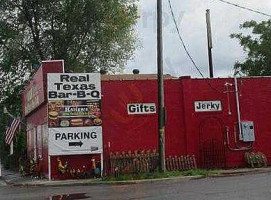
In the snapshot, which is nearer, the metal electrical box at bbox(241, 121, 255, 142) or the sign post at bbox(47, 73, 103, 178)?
the sign post at bbox(47, 73, 103, 178)

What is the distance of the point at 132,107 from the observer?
27375 mm

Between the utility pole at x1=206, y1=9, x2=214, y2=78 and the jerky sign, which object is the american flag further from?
the utility pole at x1=206, y1=9, x2=214, y2=78

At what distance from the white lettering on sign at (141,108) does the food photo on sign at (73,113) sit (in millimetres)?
1781

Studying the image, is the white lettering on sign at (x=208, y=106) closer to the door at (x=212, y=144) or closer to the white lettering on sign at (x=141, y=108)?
the door at (x=212, y=144)

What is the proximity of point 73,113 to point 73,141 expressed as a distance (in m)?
1.27

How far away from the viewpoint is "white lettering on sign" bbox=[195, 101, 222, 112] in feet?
92.4

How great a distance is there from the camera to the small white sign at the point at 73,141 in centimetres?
2595

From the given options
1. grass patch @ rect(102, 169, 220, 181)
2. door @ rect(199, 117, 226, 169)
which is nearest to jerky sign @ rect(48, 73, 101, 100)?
grass patch @ rect(102, 169, 220, 181)

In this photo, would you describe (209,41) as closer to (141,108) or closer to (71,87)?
(141,108)

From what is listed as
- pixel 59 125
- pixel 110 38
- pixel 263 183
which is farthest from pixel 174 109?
pixel 110 38

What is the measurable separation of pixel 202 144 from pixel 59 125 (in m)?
7.08

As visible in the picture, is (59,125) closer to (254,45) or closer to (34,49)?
(34,49)

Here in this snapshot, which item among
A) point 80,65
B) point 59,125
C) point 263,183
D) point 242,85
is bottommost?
point 263,183

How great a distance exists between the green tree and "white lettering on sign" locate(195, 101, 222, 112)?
783 inches
